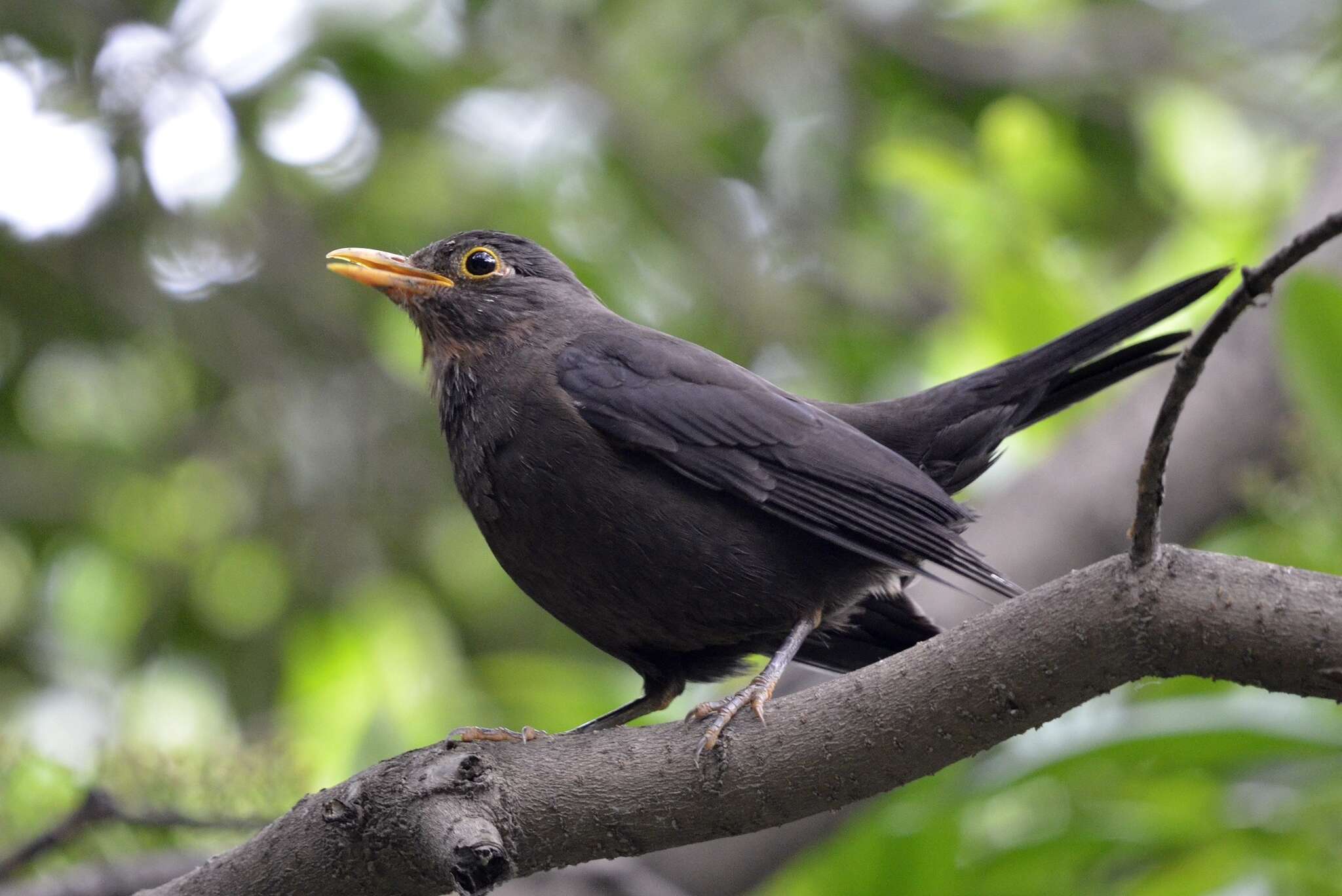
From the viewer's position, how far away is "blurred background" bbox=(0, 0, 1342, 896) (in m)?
4.30

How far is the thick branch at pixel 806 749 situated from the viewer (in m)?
2.45

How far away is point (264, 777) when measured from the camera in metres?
3.67

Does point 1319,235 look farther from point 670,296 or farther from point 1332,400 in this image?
point 670,296

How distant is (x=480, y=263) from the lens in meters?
4.31

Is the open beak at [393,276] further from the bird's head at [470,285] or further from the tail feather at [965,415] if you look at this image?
the tail feather at [965,415]

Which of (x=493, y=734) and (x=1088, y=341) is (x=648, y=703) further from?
(x=1088, y=341)

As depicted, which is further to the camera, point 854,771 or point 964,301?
point 964,301

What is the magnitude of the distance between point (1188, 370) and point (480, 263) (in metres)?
2.51

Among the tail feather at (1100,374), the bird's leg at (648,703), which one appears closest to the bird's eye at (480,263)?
the bird's leg at (648,703)

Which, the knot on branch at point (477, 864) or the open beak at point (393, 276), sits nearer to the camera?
the knot on branch at point (477, 864)

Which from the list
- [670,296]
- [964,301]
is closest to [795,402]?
[964,301]

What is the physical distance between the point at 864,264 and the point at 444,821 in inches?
229

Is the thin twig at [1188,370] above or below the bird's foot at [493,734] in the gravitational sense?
above

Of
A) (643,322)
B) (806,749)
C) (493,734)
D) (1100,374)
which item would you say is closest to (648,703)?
(493,734)
